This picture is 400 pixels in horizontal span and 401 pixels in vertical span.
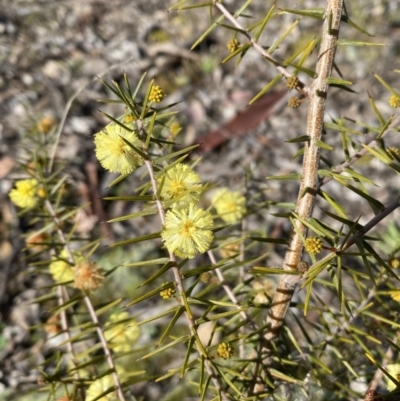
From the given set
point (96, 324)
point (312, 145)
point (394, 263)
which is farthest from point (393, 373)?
point (96, 324)

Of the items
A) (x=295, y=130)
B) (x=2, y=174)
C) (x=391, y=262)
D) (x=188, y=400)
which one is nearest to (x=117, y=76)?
(x=2, y=174)

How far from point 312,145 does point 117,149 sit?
30 centimetres

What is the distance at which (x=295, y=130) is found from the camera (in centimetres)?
275

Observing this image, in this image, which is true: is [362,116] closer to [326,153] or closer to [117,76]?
[326,153]

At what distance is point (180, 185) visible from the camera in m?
0.70

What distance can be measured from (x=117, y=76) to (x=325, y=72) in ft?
7.56

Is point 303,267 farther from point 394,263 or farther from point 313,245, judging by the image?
point 394,263

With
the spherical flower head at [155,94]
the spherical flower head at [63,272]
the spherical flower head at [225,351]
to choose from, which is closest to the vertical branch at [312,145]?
the spherical flower head at [225,351]

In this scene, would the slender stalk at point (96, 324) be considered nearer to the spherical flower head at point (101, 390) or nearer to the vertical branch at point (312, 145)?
the spherical flower head at point (101, 390)

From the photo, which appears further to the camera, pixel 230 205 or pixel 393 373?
pixel 230 205

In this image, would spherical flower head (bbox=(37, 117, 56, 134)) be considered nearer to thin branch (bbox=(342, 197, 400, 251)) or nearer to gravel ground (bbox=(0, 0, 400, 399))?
gravel ground (bbox=(0, 0, 400, 399))

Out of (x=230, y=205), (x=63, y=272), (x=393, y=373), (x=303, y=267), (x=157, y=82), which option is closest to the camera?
(x=303, y=267)

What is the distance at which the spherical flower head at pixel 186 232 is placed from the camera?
26.0 inches

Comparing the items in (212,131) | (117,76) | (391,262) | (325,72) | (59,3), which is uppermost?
(59,3)
